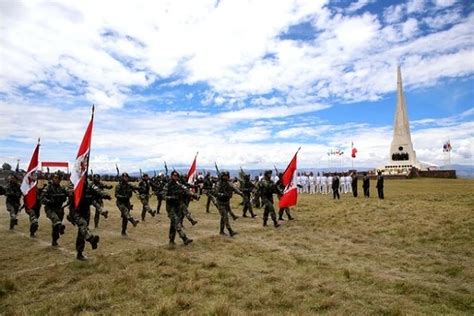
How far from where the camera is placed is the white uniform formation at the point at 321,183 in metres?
36.9

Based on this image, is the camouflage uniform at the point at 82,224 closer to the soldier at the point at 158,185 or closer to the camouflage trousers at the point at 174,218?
the camouflage trousers at the point at 174,218

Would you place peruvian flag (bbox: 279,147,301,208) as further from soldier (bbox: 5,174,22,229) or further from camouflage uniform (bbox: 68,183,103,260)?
soldier (bbox: 5,174,22,229)

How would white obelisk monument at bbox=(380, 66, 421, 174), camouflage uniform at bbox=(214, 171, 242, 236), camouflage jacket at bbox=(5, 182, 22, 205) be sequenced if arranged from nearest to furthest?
camouflage uniform at bbox=(214, 171, 242, 236)
camouflage jacket at bbox=(5, 182, 22, 205)
white obelisk monument at bbox=(380, 66, 421, 174)

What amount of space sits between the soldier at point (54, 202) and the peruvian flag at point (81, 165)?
2.96 meters

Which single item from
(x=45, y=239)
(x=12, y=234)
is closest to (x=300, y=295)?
(x=45, y=239)

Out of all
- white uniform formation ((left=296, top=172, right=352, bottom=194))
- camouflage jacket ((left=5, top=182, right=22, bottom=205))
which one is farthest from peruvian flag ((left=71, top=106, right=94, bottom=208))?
white uniform formation ((left=296, top=172, right=352, bottom=194))

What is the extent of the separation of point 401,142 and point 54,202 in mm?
56861

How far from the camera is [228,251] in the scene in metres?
13.0

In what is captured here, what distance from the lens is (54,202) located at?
14.4m

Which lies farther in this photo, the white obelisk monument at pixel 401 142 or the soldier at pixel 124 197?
the white obelisk monument at pixel 401 142

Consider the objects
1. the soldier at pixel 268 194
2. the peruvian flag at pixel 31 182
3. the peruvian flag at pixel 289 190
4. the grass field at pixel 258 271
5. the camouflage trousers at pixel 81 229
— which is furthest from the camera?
the peruvian flag at pixel 289 190

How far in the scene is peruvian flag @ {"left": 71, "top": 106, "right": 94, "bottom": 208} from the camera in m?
11.5

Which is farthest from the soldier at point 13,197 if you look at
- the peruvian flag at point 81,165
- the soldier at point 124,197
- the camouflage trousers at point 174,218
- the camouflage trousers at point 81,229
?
the peruvian flag at point 81,165

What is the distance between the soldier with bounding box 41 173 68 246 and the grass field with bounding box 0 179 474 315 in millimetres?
737
